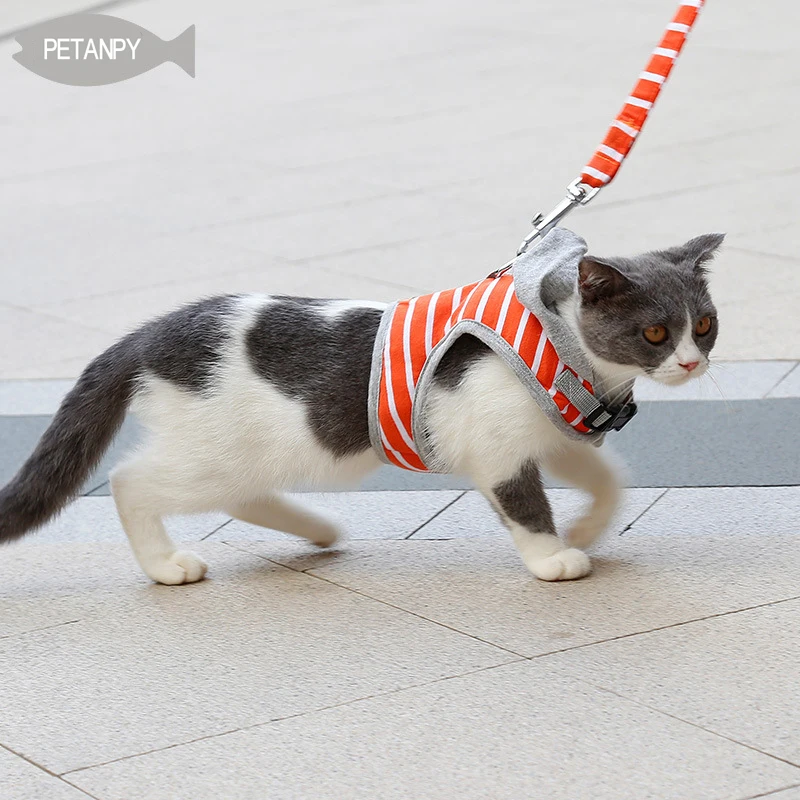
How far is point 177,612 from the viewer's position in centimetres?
321

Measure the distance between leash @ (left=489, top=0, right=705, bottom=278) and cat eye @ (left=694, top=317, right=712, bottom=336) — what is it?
513 mm

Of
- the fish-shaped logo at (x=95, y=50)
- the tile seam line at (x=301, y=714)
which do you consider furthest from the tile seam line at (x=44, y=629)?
the fish-shaped logo at (x=95, y=50)

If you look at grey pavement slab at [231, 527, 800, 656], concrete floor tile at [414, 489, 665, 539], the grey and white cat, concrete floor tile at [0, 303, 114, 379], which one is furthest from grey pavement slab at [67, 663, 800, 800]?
concrete floor tile at [0, 303, 114, 379]

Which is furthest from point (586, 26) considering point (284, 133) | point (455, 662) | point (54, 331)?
point (455, 662)

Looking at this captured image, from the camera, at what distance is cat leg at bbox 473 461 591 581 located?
3.14 metres

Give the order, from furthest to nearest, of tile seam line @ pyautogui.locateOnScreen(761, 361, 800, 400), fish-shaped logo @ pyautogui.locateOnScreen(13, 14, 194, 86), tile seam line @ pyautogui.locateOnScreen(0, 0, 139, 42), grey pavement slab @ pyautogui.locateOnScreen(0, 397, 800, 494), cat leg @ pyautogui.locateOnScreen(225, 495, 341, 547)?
1. tile seam line @ pyautogui.locateOnScreen(0, 0, 139, 42)
2. fish-shaped logo @ pyautogui.locateOnScreen(13, 14, 194, 86)
3. tile seam line @ pyautogui.locateOnScreen(761, 361, 800, 400)
4. grey pavement slab @ pyautogui.locateOnScreen(0, 397, 800, 494)
5. cat leg @ pyautogui.locateOnScreen(225, 495, 341, 547)

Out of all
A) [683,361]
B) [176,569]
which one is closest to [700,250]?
[683,361]

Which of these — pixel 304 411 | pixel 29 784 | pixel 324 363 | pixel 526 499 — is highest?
pixel 324 363

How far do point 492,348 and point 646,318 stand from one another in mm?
367

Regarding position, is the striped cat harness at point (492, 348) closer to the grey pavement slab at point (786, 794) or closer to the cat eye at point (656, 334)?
the cat eye at point (656, 334)

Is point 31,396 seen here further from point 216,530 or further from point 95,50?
point 95,50

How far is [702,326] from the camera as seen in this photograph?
299cm

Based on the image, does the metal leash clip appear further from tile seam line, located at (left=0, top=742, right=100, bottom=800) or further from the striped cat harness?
tile seam line, located at (left=0, top=742, right=100, bottom=800)

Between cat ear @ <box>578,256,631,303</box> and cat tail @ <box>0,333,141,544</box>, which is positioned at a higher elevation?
cat ear @ <box>578,256,631,303</box>
